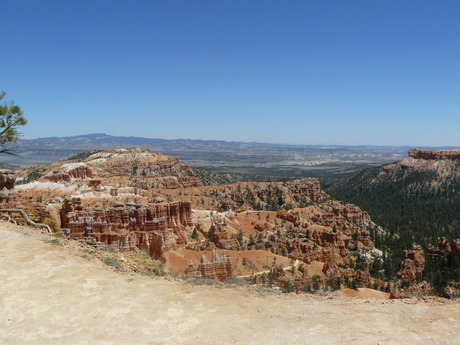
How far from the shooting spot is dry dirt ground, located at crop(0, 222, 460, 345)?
8734mm

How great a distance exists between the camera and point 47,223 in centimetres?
2197

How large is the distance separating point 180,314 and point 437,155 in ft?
571

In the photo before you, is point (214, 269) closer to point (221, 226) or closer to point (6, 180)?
point (6, 180)

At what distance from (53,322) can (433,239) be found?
74.9 metres

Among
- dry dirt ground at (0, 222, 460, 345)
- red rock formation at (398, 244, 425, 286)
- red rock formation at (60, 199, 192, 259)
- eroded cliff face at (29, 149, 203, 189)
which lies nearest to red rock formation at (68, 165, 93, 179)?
eroded cliff face at (29, 149, 203, 189)

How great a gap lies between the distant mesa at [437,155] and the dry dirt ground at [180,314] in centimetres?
16564

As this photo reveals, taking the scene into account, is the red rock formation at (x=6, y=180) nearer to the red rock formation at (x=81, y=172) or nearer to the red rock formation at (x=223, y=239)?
the red rock formation at (x=223, y=239)

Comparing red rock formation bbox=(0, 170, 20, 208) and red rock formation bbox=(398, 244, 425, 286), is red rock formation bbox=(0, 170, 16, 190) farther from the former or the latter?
red rock formation bbox=(398, 244, 425, 286)

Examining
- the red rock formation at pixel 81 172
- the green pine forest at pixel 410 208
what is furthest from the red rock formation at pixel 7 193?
the red rock formation at pixel 81 172

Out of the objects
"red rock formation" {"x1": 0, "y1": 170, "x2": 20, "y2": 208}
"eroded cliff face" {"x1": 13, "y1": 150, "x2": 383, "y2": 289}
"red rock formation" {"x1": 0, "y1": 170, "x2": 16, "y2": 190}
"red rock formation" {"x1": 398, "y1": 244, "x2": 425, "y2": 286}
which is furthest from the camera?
"red rock formation" {"x1": 398, "y1": 244, "x2": 425, "y2": 286}

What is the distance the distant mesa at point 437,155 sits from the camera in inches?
6019

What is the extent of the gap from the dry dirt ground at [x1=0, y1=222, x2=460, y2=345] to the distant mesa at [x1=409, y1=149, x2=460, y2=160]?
6521 inches

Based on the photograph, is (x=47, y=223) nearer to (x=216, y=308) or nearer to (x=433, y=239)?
(x=216, y=308)

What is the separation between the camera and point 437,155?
159 m
